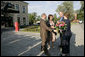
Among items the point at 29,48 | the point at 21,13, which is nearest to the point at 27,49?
the point at 29,48

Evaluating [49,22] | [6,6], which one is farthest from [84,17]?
[6,6]

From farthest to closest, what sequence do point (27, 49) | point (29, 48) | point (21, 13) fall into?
point (21, 13) → point (29, 48) → point (27, 49)

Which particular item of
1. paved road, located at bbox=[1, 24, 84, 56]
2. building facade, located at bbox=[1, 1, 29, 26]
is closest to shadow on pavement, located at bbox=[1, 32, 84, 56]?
paved road, located at bbox=[1, 24, 84, 56]

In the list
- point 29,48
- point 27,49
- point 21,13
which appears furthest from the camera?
point 21,13

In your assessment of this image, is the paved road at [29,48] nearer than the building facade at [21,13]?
Yes

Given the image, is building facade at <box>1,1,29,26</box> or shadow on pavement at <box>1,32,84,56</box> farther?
building facade at <box>1,1,29,26</box>

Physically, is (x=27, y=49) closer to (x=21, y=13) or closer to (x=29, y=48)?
(x=29, y=48)

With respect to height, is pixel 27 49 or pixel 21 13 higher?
pixel 21 13

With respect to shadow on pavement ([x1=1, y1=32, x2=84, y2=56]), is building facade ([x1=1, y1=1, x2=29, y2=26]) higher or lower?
higher

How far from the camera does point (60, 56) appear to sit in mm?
4430

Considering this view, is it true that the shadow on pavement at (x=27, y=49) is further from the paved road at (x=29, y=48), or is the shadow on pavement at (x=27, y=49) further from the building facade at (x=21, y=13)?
the building facade at (x=21, y=13)

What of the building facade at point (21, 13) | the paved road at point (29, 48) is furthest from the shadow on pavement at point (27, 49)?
the building facade at point (21, 13)

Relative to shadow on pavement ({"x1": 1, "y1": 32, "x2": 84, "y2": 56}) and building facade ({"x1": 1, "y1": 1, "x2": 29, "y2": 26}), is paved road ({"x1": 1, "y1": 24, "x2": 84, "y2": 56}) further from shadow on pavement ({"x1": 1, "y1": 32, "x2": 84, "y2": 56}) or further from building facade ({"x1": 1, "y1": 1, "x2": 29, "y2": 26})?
building facade ({"x1": 1, "y1": 1, "x2": 29, "y2": 26})

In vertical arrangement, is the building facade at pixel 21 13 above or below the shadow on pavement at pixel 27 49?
above
